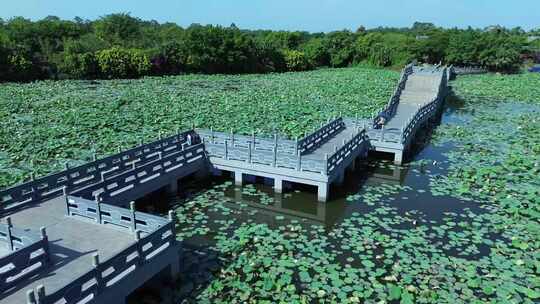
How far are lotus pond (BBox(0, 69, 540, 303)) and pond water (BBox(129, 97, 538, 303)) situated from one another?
0.11 ft

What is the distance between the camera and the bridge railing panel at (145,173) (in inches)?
389

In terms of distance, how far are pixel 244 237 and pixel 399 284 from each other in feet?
12.1

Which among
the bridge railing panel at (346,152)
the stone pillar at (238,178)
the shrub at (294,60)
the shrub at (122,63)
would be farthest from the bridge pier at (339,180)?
the shrub at (294,60)

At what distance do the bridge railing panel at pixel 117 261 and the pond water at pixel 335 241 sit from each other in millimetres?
995

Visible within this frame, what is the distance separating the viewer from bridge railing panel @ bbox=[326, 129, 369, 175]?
1246cm

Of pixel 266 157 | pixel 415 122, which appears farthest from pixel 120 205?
pixel 415 122

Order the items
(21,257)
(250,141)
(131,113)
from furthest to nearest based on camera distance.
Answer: (131,113)
(250,141)
(21,257)

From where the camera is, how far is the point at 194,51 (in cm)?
4884

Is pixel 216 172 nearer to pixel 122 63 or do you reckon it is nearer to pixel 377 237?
pixel 377 237

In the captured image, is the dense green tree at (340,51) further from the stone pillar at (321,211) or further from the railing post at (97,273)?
the railing post at (97,273)

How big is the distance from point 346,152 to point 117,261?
9.09 metres

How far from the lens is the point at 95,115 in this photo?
20.8 meters

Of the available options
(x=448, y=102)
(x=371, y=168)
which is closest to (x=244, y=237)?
(x=371, y=168)

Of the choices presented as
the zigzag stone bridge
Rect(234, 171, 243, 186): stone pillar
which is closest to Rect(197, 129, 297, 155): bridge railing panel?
the zigzag stone bridge
